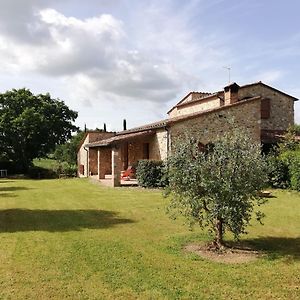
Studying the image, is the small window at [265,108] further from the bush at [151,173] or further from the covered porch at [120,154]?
the bush at [151,173]

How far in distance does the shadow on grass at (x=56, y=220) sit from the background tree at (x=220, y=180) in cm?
350

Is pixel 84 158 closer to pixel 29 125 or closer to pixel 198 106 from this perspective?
pixel 29 125

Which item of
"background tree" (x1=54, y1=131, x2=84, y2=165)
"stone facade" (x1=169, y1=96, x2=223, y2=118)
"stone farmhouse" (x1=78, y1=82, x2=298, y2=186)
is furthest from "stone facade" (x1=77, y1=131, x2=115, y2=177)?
"background tree" (x1=54, y1=131, x2=84, y2=165)

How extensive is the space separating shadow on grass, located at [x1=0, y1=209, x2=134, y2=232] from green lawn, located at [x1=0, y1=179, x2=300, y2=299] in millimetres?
30

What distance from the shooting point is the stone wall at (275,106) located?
105ft

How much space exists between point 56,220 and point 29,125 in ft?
100

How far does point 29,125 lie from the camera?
135 feet

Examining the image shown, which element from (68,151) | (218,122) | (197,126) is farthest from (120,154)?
(68,151)

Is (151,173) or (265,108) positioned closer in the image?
(151,173)

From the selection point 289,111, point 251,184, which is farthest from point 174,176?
point 289,111

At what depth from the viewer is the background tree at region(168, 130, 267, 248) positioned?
28.6ft

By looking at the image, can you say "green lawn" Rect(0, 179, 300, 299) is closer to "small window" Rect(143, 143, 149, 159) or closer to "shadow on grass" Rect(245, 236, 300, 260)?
"shadow on grass" Rect(245, 236, 300, 260)

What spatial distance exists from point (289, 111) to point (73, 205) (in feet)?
76.6

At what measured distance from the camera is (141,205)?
15.8 meters
